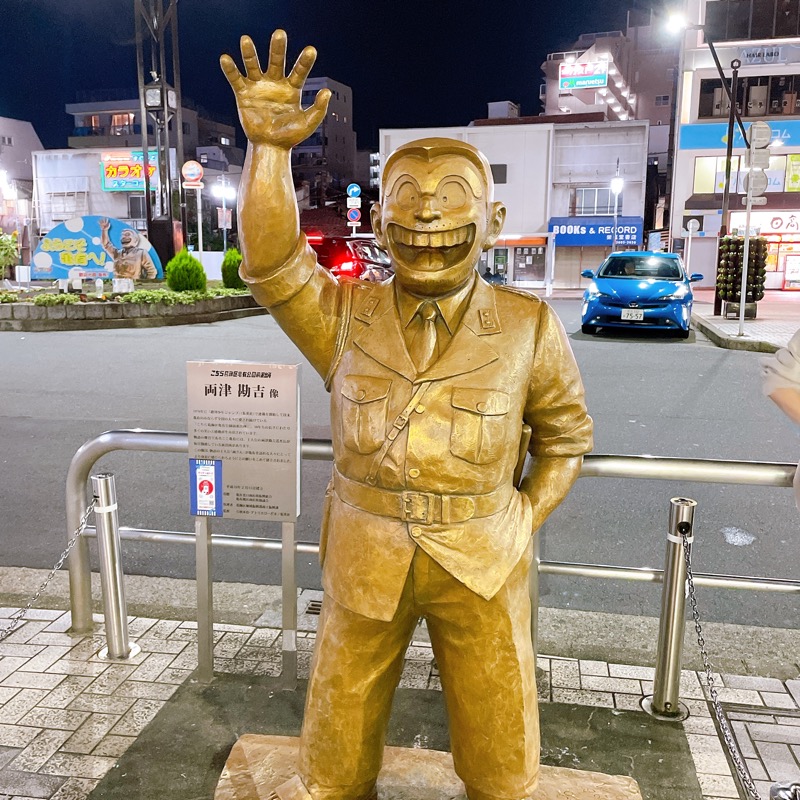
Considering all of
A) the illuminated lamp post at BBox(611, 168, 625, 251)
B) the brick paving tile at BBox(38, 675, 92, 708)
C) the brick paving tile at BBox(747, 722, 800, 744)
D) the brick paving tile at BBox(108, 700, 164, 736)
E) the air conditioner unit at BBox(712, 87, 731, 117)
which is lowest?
the brick paving tile at BBox(108, 700, 164, 736)

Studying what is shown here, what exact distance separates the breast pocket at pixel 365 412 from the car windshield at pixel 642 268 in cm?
1202

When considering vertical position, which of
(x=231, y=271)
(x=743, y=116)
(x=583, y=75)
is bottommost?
(x=231, y=271)

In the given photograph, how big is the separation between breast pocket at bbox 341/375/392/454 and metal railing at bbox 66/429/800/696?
1.02m

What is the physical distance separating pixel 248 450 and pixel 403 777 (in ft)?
4.34

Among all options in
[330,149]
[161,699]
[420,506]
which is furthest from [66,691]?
[330,149]

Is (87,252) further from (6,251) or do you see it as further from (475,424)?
(475,424)

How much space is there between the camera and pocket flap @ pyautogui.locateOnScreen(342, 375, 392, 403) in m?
1.90

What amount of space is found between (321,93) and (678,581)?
213 centimetres

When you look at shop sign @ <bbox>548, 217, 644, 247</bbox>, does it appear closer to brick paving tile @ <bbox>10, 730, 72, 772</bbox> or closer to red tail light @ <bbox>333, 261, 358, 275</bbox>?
red tail light @ <bbox>333, 261, 358, 275</bbox>

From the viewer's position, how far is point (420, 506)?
6.18 ft

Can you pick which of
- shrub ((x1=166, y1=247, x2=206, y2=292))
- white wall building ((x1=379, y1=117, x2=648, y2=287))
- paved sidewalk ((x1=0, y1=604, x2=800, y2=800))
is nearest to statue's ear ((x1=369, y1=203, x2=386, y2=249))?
paved sidewalk ((x1=0, y1=604, x2=800, y2=800))

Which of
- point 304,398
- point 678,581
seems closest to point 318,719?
point 678,581

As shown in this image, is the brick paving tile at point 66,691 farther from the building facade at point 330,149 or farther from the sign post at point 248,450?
the building facade at point 330,149

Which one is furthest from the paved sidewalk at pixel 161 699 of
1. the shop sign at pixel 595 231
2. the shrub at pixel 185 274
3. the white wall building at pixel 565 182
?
the shop sign at pixel 595 231
